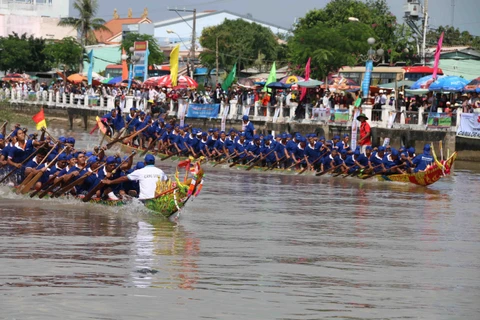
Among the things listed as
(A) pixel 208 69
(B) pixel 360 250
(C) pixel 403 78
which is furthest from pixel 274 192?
(A) pixel 208 69

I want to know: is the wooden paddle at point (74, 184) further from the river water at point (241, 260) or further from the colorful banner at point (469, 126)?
the colorful banner at point (469, 126)

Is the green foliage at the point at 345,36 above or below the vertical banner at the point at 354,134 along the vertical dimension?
above

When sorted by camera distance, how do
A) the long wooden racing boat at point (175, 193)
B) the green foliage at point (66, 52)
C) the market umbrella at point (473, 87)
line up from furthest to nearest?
the green foliage at point (66, 52) < the market umbrella at point (473, 87) < the long wooden racing boat at point (175, 193)

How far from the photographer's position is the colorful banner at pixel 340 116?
34.3 metres

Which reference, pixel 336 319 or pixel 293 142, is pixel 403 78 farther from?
pixel 336 319

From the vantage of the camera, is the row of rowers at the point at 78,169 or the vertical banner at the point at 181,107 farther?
the vertical banner at the point at 181,107

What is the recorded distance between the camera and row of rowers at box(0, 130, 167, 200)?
15.2 m

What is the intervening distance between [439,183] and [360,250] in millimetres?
13330

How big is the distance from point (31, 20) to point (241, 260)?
74.6m

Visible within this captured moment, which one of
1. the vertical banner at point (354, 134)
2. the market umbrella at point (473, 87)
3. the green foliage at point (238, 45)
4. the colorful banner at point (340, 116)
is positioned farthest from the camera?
the green foliage at point (238, 45)

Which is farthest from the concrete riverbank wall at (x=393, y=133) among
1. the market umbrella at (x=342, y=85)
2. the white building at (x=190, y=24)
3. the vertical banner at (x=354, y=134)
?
the white building at (x=190, y=24)

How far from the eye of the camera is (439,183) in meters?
25.9

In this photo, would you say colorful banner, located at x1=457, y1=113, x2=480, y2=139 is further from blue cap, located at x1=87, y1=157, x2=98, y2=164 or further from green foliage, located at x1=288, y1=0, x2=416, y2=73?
blue cap, located at x1=87, y1=157, x2=98, y2=164

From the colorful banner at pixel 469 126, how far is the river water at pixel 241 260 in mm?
11401
